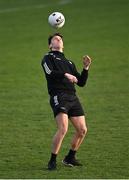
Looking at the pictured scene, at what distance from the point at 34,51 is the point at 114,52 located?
313 centimetres

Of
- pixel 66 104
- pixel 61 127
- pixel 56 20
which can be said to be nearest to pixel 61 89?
pixel 66 104

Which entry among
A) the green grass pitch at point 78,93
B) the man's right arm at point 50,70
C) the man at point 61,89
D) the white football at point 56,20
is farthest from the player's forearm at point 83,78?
the green grass pitch at point 78,93

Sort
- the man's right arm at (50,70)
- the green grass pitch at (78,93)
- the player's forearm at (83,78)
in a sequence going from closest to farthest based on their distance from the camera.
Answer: the man's right arm at (50,70), the player's forearm at (83,78), the green grass pitch at (78,93)

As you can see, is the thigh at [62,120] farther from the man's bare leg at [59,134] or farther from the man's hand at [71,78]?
the man's hand at [71,78]

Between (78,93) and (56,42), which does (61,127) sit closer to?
(56,42)

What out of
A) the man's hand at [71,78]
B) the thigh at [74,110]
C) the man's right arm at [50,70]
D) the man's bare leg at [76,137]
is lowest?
the man's bare leg at [76,137]

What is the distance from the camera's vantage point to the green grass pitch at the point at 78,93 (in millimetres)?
11516

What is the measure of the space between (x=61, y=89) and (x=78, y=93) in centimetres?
773

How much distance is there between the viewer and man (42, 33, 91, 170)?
11.0 metres

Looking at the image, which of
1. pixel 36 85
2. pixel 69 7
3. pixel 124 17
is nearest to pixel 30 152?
pixel 36 85

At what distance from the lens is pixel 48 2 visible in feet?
152

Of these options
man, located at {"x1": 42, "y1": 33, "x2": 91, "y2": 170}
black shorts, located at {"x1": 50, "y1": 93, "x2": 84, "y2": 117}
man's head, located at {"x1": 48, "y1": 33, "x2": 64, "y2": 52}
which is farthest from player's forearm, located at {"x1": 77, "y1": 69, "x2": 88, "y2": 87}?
man's head, located at {"x1": 48, "y1": 33, "x2": 64, "y2": 52}

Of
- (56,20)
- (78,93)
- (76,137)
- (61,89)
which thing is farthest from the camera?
(78,93)

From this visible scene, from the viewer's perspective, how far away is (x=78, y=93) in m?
18.8
